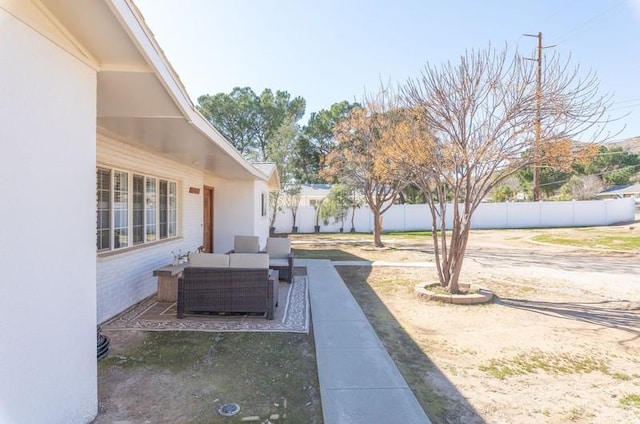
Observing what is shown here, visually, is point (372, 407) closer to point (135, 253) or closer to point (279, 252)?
point (135, 253)

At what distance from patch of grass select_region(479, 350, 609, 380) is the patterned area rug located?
2548 millimetres

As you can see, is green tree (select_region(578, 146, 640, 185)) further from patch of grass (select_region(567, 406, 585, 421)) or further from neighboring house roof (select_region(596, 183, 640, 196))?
patch of grass (select_region(567, 406, 585, 421))

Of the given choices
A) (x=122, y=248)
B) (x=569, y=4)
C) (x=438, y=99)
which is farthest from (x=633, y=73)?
(x=122, y=248)

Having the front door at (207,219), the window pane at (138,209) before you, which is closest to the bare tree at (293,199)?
the front door at (207,219)

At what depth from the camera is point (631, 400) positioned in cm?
354

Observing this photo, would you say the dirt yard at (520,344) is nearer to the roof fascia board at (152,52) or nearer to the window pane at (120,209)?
the roof fascia board at (152,52)

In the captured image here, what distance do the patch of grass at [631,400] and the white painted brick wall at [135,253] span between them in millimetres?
6578

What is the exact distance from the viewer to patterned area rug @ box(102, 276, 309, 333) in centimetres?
546

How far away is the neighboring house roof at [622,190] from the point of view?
35906 millimetres

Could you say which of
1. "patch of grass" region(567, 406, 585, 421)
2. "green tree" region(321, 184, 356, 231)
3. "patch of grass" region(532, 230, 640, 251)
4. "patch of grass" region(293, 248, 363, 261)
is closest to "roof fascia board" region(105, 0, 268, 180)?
"patch of grass" region(567, 406, 585, 421)

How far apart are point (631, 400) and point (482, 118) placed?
5.34 meters

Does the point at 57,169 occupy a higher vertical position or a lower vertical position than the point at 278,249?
higher

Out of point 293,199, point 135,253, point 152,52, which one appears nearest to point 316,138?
point 293,199

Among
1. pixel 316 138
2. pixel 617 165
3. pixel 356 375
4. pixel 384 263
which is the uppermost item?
pixel 316 138
